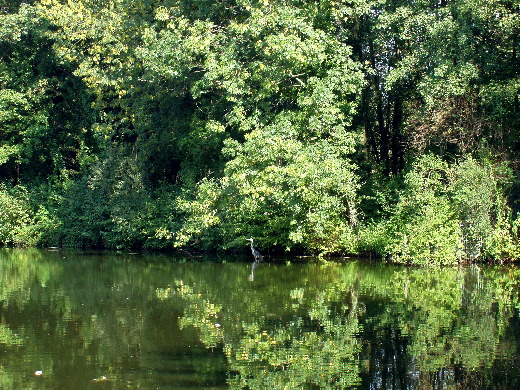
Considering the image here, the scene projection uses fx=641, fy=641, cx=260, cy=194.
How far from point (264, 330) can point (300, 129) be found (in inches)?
436

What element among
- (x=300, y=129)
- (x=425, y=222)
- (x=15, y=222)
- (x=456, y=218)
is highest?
(x=300, y=129)

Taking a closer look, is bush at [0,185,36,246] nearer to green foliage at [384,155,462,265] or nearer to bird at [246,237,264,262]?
bird at [246,237,264,262]

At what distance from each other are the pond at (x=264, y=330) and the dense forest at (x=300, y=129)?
272 cm

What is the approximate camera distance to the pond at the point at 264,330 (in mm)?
7949

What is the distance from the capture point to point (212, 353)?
9.10 m

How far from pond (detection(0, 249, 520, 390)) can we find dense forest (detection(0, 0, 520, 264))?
2719mm

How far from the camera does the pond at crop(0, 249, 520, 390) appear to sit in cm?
795

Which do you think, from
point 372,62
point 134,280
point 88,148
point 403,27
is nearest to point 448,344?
point 134,280

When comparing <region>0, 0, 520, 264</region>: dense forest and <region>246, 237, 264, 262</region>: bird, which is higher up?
<region>0, 0, 520, 264</region>: dense forest

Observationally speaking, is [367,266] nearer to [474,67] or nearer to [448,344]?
[474,67]

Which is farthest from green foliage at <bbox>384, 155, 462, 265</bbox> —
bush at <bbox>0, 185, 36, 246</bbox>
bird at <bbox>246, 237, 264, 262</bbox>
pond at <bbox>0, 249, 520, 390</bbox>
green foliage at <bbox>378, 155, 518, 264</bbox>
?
bush at <bbox>0, 185, 36, 246</bbox>

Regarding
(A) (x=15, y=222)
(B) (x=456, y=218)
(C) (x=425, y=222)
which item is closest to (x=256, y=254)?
(C) (x=425, y=222)

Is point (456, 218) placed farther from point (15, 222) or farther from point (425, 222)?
point (15, 222)

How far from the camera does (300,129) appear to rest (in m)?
20.5
